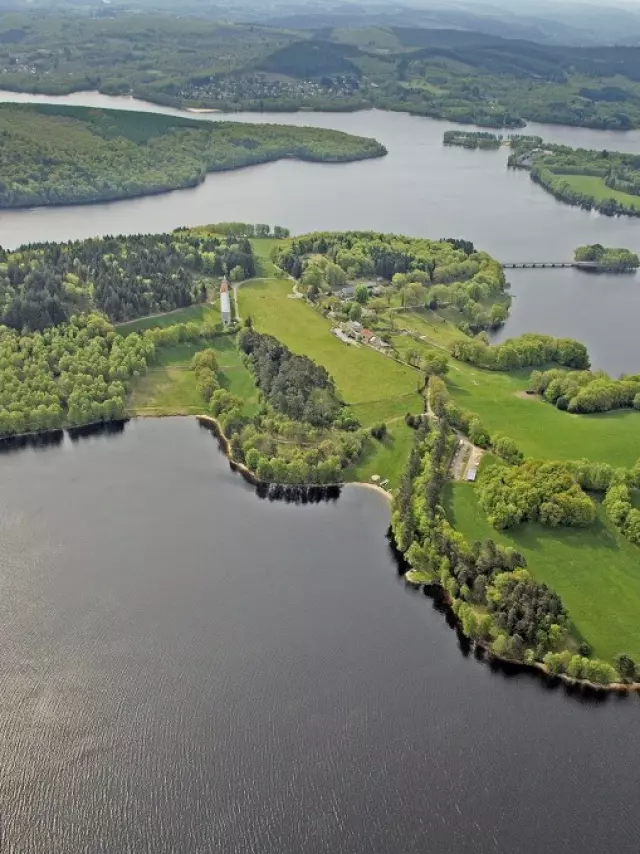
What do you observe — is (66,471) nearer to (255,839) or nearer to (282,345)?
(282,345)

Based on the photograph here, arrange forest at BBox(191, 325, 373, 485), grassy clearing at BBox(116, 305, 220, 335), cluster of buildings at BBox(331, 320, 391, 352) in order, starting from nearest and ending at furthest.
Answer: forest at BBox(191, 325, 373, 485)
cluster of buildings at BBox(331, 320, 391, 352)
grassy clearing at BBox(116, 305, 220, 335)

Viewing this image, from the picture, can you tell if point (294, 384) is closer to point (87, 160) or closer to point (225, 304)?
point (225, 304)

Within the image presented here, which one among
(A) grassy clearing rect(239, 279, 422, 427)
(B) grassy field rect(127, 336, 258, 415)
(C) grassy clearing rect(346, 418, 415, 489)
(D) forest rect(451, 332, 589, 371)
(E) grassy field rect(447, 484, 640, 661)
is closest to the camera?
(E) grassy field rect(447, 484, 640, 661)

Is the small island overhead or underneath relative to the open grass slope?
overhead

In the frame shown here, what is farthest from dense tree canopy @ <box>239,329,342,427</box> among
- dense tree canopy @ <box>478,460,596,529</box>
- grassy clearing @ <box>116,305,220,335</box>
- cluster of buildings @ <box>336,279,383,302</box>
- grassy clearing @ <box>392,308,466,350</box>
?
cluster of buildings @ <box>336,279,383,302</box>

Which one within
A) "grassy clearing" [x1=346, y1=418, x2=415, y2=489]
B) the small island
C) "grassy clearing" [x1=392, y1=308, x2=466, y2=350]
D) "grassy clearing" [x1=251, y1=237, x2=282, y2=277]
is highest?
the small island

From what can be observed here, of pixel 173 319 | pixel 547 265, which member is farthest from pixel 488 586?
pixel 547 265

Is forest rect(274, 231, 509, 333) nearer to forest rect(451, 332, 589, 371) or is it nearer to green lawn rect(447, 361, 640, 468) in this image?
forest rect(451, 332, 589, 371)

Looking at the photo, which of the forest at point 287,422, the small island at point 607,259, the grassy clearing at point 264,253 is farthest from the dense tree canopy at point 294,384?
the small island at point 607,259
